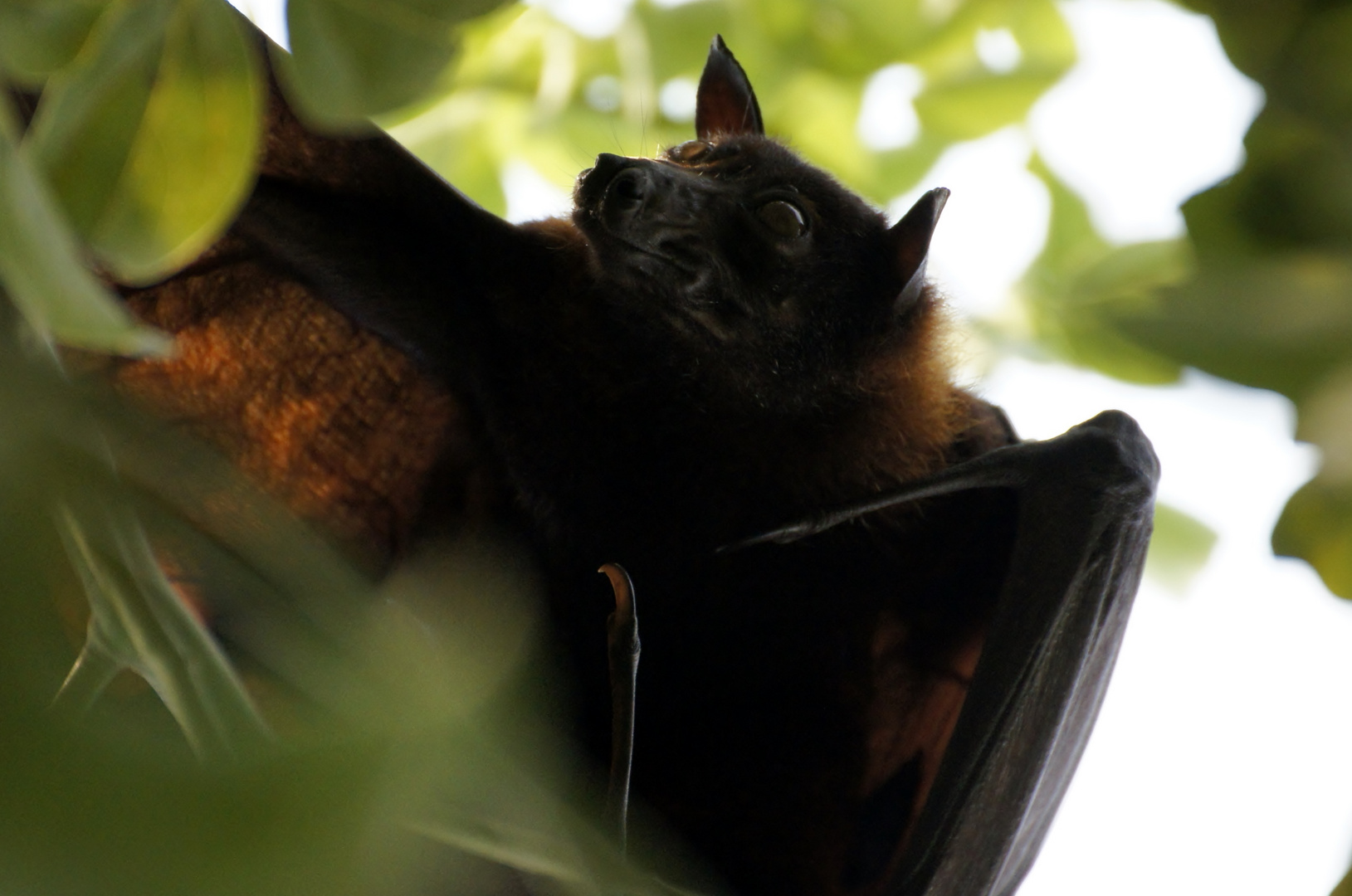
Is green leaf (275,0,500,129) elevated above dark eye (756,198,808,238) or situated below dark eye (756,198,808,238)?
below

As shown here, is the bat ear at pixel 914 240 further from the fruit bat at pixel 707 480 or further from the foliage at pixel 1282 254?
the foliage at pixel 1282 254

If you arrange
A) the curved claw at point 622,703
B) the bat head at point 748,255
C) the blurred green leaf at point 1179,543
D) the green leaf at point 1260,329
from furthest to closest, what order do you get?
the blurred green leaf at point 1179,543, the bat head at point 748,255, the curved claw at point 622,703, the green leaf at point 1260,329

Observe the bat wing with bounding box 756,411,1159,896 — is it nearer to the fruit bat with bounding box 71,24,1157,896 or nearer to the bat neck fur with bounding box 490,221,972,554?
the fruit bat with bounding box 71,24,1157,896

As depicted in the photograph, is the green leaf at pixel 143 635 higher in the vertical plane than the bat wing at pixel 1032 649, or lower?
lower

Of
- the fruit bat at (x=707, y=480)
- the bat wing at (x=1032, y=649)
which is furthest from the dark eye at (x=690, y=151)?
the bat wing at (x=1032, y=649)

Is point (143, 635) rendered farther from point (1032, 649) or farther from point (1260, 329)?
point (1032, 649)

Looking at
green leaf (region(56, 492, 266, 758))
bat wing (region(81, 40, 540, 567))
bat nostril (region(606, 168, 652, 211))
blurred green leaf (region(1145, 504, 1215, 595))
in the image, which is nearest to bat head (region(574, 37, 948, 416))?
bat nostril (region(606, 168, 652, 211))

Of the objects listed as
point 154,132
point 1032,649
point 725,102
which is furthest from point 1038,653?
point 154,132
